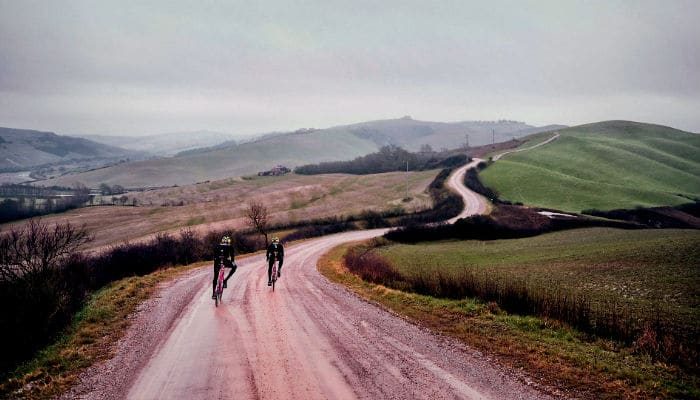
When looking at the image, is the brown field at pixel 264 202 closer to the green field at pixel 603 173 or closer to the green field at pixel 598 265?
the green field at pixel 603 173

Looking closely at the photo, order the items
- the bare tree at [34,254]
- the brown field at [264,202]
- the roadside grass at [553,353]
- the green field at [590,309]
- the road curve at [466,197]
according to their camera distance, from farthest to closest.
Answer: the brown field at [264,202] < the road curve at [466,197] < the bare tree at [34,254] < the green field at [590,309] < the roadside grass at [553,353]

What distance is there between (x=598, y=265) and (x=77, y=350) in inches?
1215

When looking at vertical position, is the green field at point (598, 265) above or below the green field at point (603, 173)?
below

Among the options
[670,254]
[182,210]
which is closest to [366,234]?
[670,254]

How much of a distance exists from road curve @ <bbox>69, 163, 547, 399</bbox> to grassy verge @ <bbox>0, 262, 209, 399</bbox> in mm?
577

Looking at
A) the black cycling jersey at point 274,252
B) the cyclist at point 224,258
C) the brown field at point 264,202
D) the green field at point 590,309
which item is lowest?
the brown field at point 264,202

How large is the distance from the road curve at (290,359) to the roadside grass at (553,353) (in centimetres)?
88

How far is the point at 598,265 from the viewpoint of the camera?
29203 mm

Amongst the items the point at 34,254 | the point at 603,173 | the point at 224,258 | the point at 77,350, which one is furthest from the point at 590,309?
the point at 603,173

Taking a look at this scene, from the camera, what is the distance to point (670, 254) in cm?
2797

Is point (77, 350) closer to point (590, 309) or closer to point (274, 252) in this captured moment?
point (274, 252)

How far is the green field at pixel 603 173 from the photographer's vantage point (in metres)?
80.8

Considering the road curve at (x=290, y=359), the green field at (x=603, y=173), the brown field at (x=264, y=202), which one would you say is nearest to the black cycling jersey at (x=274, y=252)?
the road curve at (x=290, y=359)

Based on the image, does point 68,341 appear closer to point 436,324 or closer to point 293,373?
point 293,373
